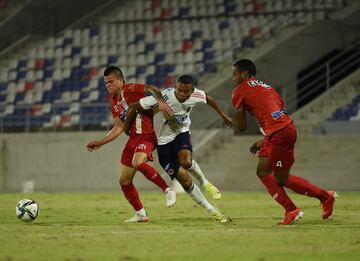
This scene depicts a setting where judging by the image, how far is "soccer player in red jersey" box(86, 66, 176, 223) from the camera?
13742mm

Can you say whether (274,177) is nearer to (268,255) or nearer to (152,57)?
(268,255)

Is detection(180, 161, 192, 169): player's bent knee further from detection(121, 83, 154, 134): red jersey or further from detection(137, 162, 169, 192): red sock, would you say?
detection(121, 83, 154, 134): red jersey

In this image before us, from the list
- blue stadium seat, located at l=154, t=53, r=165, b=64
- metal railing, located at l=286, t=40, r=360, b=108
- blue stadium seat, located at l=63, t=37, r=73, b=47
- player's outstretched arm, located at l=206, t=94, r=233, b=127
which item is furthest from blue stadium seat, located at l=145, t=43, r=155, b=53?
player's outstretched arm, located at l=206, t=94, r=233, b=127

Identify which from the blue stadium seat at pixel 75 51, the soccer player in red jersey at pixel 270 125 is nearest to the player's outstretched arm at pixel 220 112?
the soccer player in red jersey at pixel 270 125

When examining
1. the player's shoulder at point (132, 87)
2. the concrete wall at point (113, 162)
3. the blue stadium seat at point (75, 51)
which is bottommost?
the concrete wall at point (113, 162)

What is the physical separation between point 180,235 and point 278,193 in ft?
6.59

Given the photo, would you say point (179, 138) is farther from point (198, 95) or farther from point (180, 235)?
point (180, 235)

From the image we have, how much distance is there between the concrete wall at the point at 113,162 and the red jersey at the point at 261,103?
40.1ft

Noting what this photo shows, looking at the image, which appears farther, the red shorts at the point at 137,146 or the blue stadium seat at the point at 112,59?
the blue stadium seat at the point at 112,59

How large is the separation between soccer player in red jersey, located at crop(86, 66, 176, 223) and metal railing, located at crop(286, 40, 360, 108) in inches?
530

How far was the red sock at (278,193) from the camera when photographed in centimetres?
1280

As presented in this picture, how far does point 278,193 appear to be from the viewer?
1291cm

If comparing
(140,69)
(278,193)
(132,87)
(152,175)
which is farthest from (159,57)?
(278,193)

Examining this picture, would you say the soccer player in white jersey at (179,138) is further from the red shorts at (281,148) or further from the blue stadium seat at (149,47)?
the blue stadium seat at (149,47)
